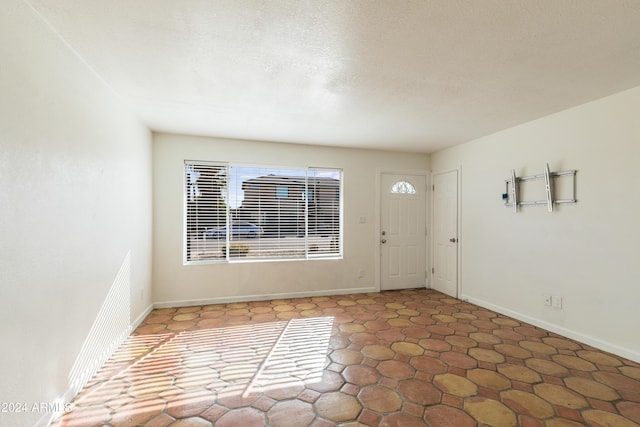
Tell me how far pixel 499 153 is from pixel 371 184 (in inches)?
74.9

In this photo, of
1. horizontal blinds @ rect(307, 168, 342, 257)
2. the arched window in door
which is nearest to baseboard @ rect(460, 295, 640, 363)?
the arched window in door

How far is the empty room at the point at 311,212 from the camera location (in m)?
1.76

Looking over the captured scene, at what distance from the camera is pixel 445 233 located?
5.02 m

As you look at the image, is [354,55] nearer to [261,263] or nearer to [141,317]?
[261,263]

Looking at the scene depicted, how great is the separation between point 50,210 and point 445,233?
16.2 ft

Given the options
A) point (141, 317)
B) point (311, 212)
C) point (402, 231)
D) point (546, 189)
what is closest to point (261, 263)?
point (311, 212)

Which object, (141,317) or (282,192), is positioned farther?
(282,192)

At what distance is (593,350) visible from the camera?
2910 millimetres

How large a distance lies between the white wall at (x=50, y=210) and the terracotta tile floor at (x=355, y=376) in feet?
1.68

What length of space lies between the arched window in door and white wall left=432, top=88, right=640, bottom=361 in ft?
3.72

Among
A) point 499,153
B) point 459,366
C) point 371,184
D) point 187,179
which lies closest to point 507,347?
point 459,366

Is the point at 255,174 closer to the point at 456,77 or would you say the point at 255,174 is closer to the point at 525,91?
the point at 456,77

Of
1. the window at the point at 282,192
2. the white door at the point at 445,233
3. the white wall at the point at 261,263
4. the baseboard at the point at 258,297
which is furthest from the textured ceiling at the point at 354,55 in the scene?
the baseboard at the point at 258,297

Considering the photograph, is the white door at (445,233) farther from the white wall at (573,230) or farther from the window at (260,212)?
the window at (260,212)
